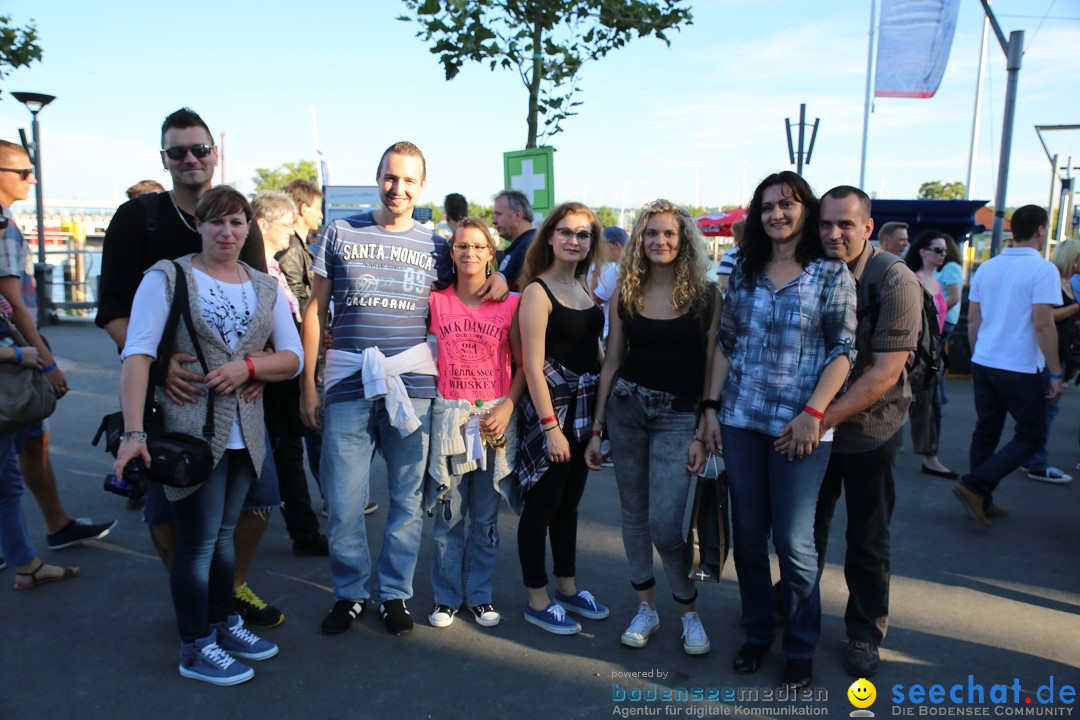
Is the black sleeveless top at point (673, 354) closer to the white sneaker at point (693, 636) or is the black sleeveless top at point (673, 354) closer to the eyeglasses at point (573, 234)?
the eyeglasses at point (573, 234)

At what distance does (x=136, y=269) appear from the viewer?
121 inches

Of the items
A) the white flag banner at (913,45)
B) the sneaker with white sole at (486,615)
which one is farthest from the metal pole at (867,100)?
the sneaker with white sole at (486,615)

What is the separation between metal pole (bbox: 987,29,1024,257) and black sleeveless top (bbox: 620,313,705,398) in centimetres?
760

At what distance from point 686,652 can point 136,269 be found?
2872 mm

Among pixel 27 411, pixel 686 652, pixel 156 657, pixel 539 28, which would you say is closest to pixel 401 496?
pixel 156 657

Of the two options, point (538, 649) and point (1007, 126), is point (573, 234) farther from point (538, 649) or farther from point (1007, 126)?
point (1007, 126)

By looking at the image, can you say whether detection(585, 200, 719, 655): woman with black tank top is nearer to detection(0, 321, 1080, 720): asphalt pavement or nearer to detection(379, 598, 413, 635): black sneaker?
detection(0, 321, 1080, 720): asphalt pavement

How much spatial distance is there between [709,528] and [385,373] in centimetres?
156

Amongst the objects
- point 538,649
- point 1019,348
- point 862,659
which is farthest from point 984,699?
point 1019,348

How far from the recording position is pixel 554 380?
10.8ft

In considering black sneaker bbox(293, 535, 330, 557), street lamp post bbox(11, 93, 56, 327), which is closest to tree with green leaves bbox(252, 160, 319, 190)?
street lamp post bbox(11, 93, 56, 327)

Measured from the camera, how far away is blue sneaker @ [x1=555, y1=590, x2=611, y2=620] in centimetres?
351

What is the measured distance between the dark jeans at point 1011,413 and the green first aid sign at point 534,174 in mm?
4511

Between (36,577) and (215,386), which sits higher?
(215,386)
